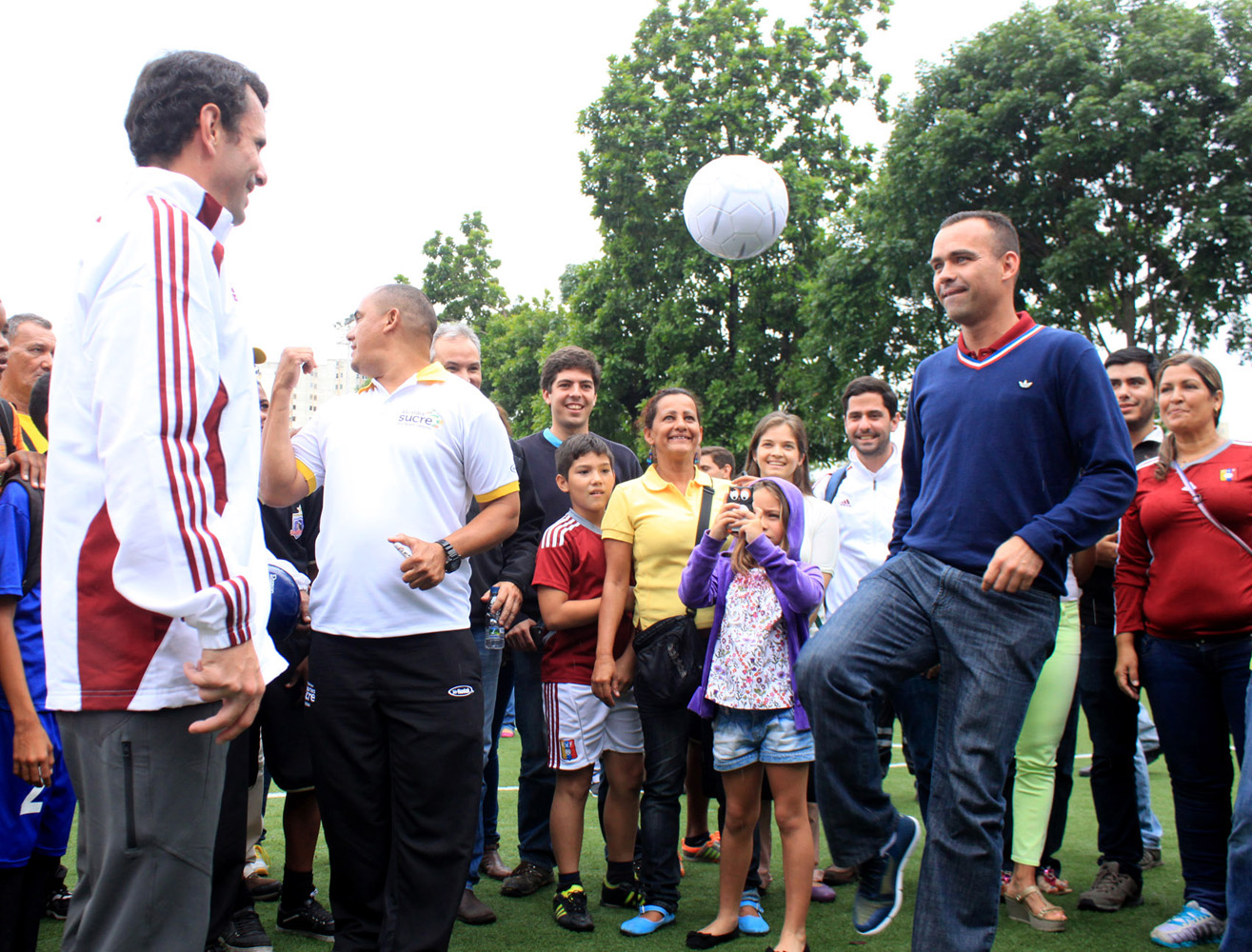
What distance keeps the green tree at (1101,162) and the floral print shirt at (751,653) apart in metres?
16.0

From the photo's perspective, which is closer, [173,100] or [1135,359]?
[173,100]

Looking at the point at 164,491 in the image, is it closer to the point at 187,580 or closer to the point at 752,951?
the point at 187,580

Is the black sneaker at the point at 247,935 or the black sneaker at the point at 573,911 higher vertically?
the black sneaker at the point at 247,935

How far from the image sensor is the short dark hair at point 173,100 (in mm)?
2170

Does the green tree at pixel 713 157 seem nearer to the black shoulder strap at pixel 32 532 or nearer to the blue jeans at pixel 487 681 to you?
the blue jeans at pixel 487 681

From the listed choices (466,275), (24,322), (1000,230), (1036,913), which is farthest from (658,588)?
(466,275)

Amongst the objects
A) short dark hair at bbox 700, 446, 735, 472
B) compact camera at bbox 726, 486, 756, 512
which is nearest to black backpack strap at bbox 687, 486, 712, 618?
compact camera at bbox 726, 486, 756, 512

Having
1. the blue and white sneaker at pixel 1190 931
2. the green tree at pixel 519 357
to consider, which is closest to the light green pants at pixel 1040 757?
the blue and white sneaker at pixel 1190 931

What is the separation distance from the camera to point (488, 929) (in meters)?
4.09

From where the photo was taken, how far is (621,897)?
14.3 ft

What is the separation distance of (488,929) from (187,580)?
280cm

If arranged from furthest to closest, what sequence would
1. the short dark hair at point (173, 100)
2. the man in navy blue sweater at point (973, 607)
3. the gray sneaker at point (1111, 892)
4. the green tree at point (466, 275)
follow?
1. the green tree at point (466, 275)
2. the gray sneaker at point (1111, 892)
3. the man in navy blue sweater at point (973, 607)
4. the short dark hair at point (173, 100)

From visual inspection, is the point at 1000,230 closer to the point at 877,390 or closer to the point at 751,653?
the point at 751,653

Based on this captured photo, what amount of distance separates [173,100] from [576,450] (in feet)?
9.00
